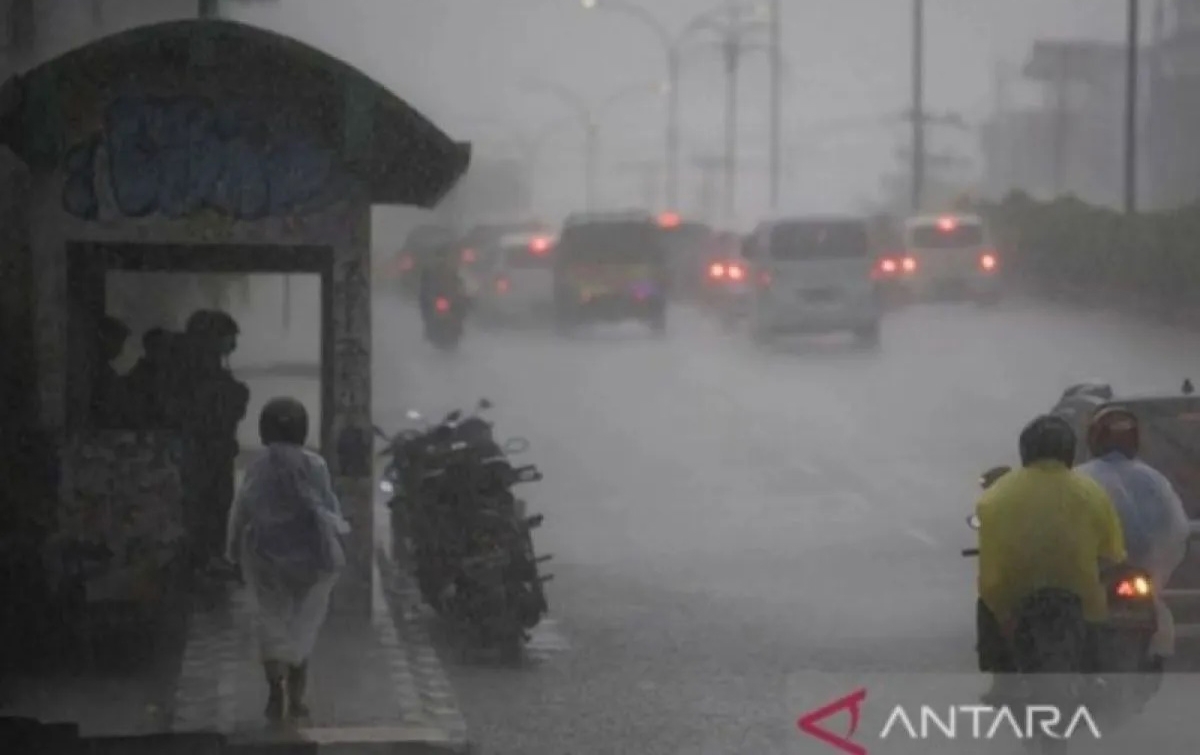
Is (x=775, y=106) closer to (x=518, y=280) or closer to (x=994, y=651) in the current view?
(x=518, y=280)

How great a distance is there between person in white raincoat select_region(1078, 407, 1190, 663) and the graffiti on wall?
5.36 metres

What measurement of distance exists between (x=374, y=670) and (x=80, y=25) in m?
15.8

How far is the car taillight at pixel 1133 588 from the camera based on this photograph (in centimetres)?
926

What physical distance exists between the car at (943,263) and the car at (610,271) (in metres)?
5.60

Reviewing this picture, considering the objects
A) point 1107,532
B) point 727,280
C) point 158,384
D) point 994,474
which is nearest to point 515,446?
point 158,384

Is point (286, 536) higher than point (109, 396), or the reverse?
point (109, 396)

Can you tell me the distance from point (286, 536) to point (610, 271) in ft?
115

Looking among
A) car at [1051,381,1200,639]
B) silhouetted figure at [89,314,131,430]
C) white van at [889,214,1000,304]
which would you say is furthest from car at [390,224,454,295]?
car at [1051,381,1200,639]

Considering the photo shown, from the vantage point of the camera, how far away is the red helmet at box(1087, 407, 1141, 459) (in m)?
10.1

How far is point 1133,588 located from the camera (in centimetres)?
930

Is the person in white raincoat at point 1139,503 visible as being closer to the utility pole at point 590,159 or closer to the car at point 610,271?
the car at point 610,271

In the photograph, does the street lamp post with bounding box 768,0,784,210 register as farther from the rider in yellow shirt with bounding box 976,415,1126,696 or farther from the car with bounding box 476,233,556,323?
the rider in yellow shirt with bounding box 976,415,1126,696

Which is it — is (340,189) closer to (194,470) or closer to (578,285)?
(194,470)

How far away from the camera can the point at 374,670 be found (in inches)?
516
